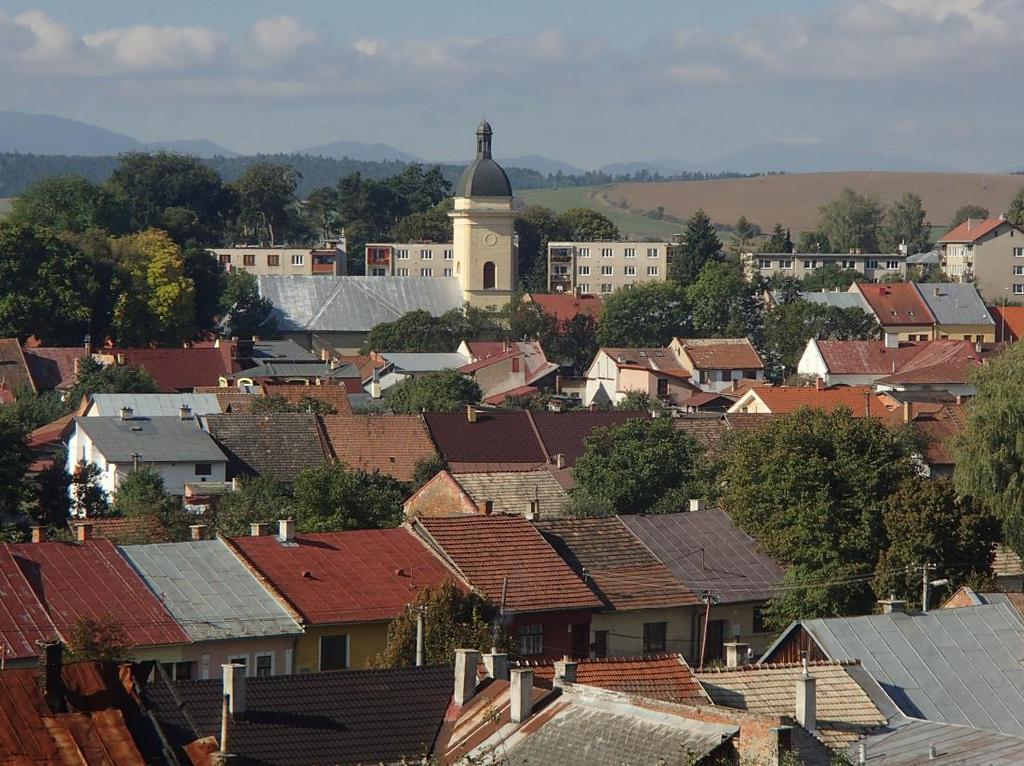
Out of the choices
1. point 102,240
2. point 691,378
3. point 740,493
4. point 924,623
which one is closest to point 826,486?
point 740,493

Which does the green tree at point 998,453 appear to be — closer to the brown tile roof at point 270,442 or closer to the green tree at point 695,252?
the brown tile roof at point 270,442

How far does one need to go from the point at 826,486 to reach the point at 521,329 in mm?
58897

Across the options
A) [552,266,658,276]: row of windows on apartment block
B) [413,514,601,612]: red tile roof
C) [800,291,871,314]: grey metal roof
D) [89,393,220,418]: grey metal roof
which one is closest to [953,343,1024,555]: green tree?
[413,514,601,612]: red tile roof

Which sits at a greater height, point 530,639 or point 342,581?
point 342,581

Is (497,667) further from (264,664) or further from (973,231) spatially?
(973,231)

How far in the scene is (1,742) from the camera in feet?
45.5

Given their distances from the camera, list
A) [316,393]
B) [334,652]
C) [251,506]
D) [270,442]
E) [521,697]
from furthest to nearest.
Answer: [316,393] → [270,442] → [251,506] → [334,652] → [521,697]

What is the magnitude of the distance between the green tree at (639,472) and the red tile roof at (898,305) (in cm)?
5178

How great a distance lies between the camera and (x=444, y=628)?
25297 mm

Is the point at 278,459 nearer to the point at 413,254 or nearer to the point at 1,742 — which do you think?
the point at 1,742

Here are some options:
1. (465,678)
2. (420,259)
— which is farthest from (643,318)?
(465,678)

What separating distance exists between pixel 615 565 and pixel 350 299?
71.8 meters

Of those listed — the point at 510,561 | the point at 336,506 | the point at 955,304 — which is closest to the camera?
the point at 510,561

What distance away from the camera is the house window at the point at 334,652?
1061 inches
